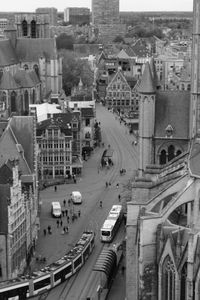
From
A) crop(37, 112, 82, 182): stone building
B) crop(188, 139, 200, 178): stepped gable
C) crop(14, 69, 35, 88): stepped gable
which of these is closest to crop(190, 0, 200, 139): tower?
crop(188, 139, 200, 178): stepped gable

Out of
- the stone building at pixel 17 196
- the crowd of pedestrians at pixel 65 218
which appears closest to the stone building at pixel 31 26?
the crowd of pedestrians at pixel 65 218

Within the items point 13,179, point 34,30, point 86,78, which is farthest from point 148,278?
point 86,78

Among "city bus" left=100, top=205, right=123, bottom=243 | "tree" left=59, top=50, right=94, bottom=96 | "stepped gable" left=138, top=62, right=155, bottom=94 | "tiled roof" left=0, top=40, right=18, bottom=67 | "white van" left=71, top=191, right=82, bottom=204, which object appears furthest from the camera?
"tree" left=59, top=50, right=94, bottom=96

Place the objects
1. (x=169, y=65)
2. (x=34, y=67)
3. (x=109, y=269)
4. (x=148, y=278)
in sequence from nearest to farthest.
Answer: (x=148, y=278)
(x=109, y=269)
(x=34, y=67)
(x=169, y=65)

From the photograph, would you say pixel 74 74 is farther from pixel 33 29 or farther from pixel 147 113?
pixel 147 113

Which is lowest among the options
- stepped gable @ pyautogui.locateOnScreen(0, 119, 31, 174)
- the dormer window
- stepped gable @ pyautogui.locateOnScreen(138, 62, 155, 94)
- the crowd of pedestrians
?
the crowd of pedestrians

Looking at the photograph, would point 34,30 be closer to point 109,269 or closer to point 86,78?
point 86,78

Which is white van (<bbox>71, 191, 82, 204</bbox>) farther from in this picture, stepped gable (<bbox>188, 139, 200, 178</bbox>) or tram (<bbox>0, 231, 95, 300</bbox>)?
stepped gable (<bbox>188, 139, 200, 178</bbox>)
